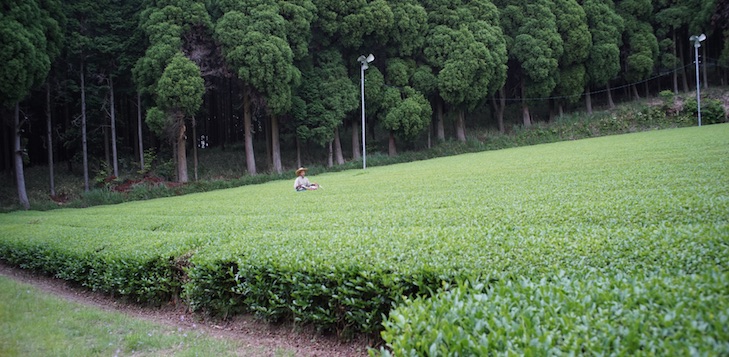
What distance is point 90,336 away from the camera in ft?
15.5

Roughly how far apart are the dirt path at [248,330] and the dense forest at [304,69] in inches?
616

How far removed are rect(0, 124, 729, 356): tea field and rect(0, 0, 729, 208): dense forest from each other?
12.7 m

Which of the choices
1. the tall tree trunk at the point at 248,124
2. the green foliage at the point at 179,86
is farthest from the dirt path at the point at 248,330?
the tall tree trunk at the point at 248,124

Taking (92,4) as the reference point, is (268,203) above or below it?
below

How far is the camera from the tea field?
2.32 metres

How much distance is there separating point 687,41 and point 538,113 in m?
13.2

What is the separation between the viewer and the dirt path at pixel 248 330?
4156 millimetres

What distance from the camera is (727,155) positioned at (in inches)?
417

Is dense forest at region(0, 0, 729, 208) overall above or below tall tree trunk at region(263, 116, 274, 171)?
above

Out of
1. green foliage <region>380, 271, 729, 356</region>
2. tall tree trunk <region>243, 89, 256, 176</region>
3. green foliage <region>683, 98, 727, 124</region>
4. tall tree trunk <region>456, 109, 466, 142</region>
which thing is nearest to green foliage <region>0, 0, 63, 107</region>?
tall tree trunk <region>243, 89, 256, 176</region>

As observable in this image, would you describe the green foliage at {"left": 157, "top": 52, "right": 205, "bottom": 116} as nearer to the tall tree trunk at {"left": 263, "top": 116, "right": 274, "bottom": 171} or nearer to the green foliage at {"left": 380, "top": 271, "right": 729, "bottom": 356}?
the tall tree trunk at {"left": 263, "top": 116, "right": 274, "bottom": 171}

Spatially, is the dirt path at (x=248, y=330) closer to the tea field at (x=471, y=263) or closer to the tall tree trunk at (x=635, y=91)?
the tea field at (x=471, y=263)

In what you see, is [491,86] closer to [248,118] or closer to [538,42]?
[538,42]

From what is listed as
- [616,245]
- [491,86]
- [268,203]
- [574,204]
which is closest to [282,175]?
[268,203]
